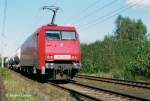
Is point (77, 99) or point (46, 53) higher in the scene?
point (46, 53)

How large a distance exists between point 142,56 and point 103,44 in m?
11.6

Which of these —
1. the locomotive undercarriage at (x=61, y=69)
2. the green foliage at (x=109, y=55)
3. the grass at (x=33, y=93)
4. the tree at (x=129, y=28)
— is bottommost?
the grass at (x=33, y=93)

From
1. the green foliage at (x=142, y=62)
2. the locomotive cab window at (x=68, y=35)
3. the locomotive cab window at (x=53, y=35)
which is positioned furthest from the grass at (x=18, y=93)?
the green foliage at (x=142, y=62)

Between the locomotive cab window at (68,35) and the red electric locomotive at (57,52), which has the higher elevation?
the locomotive cab window at (68,35)

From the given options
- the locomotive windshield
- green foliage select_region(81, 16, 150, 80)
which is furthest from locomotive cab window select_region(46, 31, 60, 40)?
green foliage select_region(81, 16, 150, 80)

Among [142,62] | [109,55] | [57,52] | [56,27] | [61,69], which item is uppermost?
→ [56,27]

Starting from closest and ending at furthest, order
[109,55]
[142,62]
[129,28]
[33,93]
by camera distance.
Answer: [33,93] < [142,62] < [109,55] < [129,28]

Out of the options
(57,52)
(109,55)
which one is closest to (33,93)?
(57,52)

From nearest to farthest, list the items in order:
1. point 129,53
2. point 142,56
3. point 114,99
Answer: point 114,99 → point 142,56 → point 129,53

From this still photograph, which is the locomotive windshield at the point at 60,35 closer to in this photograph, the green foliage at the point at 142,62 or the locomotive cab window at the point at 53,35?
the locomotive cab window at the point at 53,35

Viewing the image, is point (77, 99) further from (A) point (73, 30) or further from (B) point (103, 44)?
(B) point (103, 44)

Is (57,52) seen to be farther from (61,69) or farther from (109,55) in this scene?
(109,55)

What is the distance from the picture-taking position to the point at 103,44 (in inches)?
1566

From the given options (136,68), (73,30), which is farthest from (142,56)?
(73,30)
